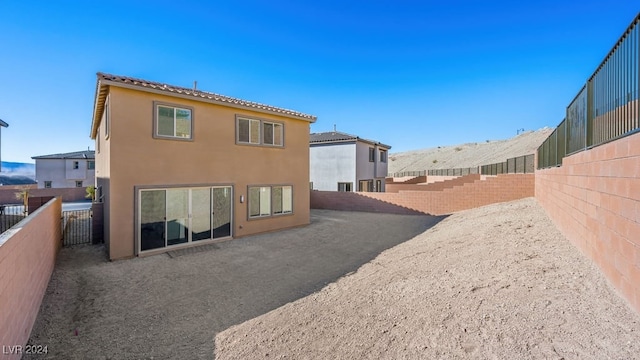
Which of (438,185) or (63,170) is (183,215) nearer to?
(438,185)

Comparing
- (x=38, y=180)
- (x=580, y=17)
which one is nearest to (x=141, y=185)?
(x=580, y=17)

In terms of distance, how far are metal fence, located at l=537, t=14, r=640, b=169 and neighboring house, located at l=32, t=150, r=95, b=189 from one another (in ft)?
155

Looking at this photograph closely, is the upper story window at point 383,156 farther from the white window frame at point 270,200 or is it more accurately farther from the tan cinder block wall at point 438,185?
the white window frame at point 270,200

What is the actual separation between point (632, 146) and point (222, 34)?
670 inches

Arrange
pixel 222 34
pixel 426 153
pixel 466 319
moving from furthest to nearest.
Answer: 1. pixel 426 153
2. pixel 222 34
3. pixel 466 319

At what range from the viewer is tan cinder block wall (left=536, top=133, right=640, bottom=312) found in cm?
299

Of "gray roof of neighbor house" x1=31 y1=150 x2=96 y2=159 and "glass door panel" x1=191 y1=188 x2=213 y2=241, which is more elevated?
"gray roof of neighbor house" x1=31 y1=150 x2=96 y2=159

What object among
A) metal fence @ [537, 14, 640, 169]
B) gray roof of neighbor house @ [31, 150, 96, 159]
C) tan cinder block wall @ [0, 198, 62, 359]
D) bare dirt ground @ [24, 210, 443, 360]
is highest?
gray roof of neighbor house @ [31, 150, 96, 159]

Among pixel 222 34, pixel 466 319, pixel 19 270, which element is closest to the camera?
pixel 466 319

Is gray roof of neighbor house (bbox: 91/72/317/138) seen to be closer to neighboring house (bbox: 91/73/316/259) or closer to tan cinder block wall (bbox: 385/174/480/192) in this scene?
neighboring house (bbox: 91/73/316/259)

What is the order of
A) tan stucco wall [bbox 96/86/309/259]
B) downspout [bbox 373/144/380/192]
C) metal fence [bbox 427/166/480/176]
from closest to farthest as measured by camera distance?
tan stucco wall [bbox 96/86/309/259] → downspout [bbox 373/144/380/192] → metal fence [bbox 427/166/480/176]

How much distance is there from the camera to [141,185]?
9.39 meters

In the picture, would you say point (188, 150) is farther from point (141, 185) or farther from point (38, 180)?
point (38, 180)

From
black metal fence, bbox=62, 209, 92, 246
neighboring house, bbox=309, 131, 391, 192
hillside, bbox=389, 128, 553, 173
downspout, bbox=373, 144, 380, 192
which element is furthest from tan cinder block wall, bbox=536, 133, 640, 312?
hillside, bbox=389, 128, 553, 173
